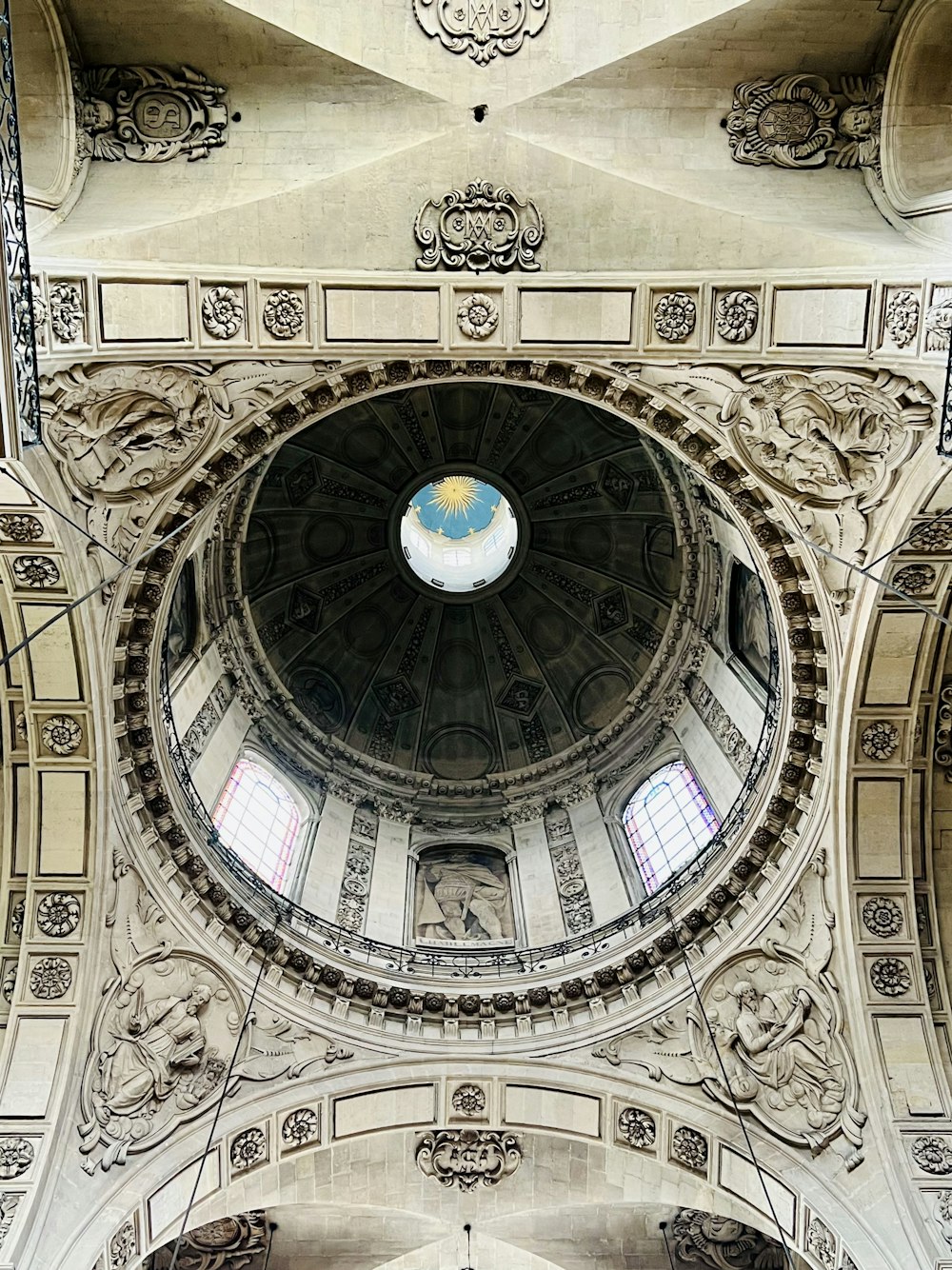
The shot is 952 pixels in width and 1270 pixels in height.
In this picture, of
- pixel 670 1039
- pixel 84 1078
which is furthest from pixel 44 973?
pixel 670 1039

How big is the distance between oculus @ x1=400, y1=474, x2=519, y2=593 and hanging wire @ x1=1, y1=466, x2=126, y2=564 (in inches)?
546

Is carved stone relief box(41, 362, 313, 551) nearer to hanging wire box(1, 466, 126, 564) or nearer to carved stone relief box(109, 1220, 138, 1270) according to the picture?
hanging wire box(1, 466, 126, 564)

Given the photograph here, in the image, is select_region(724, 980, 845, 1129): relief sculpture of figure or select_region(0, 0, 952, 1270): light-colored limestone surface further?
select_region(724, 980, 845, 1129): relief sculpture of figure

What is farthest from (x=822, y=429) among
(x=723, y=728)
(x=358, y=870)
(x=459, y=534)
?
(x=459, y=534)

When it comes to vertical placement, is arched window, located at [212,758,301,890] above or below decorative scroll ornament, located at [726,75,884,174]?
below

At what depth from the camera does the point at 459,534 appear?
28.8 meters

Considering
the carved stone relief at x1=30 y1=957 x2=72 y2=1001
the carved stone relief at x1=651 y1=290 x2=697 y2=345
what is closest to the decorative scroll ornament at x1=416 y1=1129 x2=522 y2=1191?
the carved stone relief at x1=30 y1=957 x2=72 y2=1001

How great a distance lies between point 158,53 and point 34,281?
142 inches

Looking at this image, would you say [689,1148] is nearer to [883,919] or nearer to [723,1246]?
[723,1246]

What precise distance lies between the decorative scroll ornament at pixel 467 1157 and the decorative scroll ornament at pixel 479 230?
11.3 m

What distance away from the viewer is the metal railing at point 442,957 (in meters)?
16.0

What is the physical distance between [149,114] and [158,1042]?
11.6 meters

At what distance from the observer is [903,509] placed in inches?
513

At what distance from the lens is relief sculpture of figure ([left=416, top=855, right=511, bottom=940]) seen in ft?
61.2
